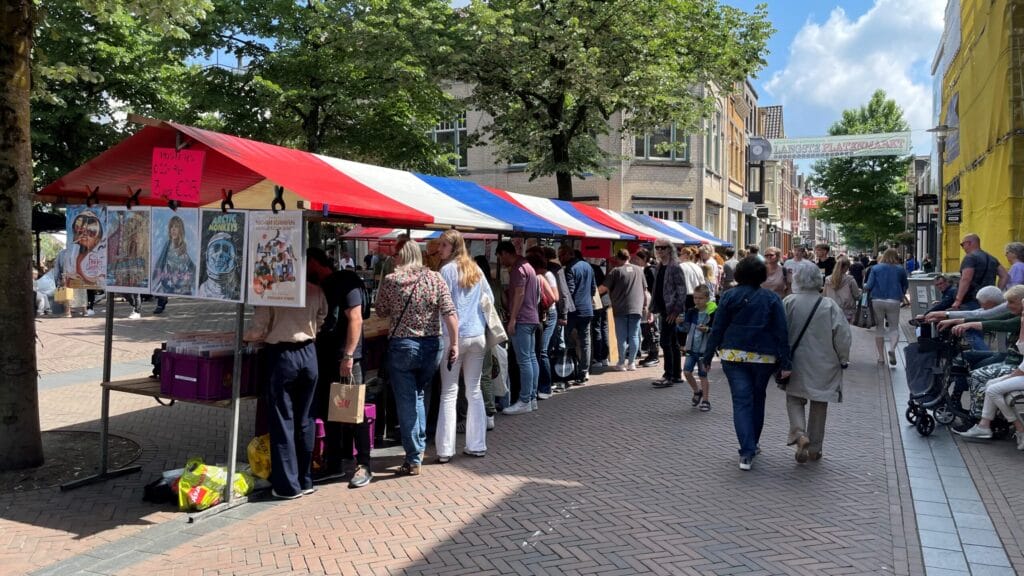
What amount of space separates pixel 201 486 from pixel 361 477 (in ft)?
3.63

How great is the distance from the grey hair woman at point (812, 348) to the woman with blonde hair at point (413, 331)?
2.68 meters

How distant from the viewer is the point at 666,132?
89.2ft

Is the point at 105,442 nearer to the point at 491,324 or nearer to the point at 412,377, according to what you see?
the point at 412,377

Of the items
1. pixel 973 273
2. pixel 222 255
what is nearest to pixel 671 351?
pixel 973 273

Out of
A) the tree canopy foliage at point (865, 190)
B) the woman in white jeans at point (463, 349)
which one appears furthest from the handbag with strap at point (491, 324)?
the tree canopy foliage at point (865, 190)

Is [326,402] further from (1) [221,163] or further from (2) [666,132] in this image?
(2) [666,132]

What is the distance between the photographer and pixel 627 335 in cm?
1084

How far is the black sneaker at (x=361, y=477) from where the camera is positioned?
5.53m

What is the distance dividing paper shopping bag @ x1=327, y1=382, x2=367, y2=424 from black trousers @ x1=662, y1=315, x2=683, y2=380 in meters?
4.92

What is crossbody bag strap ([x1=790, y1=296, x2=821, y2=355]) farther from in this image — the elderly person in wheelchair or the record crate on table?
the record crate on table

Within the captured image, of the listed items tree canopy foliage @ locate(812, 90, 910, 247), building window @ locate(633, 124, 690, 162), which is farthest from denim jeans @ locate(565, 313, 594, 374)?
tree canopy foliage @ locate(812, 90, 910, 247)

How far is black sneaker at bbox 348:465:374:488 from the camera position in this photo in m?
5.53

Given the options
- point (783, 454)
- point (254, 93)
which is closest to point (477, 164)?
point (254, 93)

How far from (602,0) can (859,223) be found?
29550 mm
